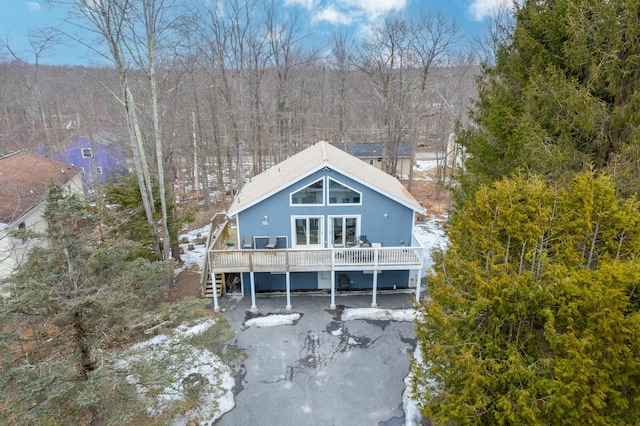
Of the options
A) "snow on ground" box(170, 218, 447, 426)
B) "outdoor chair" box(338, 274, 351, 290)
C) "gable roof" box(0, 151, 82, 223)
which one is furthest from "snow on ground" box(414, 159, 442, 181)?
"gable roof" box(0, 151, 82, 223)

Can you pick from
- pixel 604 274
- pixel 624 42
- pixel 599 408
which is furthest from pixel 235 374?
pixel 624 42

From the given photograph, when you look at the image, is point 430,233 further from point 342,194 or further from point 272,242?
point 272,242

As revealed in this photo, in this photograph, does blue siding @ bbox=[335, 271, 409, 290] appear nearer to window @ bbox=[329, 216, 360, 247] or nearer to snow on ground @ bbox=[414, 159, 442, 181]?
window @ bbox=[329, 216, 360, 247]

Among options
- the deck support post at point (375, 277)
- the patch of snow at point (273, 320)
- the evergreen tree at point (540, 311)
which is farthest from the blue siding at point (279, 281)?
the evergreen tree at point (540, 311)

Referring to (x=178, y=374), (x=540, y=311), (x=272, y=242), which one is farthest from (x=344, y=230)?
(x=540, y=311)

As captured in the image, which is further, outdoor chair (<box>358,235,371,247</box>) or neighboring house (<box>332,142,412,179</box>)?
neighboring house (<box>332,142,412,179</box>)

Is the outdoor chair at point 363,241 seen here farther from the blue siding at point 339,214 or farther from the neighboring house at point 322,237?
the blue siding at point 339,214
